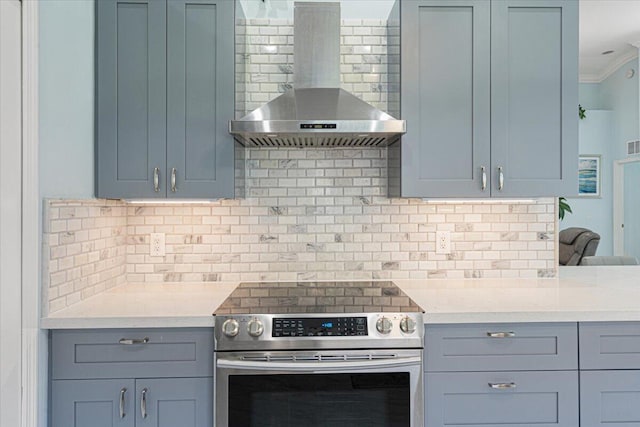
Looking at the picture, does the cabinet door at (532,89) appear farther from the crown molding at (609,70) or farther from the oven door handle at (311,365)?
the crown molding at (609,70)

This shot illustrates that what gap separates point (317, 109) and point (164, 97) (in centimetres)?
69

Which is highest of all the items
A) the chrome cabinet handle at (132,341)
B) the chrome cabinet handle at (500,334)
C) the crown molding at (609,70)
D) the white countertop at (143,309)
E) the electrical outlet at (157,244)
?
the crown molding at (609,70)

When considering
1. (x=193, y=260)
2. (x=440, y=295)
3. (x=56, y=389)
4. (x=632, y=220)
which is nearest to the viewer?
(x=56, y=389)

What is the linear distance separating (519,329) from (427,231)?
0.77m

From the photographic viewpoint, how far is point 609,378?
1737 millimetres

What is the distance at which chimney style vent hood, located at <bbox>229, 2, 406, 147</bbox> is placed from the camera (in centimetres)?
190

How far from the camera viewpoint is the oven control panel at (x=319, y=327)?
1.69 meters

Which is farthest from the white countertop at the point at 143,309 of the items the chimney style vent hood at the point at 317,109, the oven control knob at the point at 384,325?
the chimney style vent hood at the point at 317,109

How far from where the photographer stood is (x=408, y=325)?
1695 millimetres

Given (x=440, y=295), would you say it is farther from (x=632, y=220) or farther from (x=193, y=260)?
(x=632, y=220)

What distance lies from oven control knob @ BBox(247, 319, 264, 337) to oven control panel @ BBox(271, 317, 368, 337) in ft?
0.15

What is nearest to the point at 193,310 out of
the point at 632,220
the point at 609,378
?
the point at 609,378

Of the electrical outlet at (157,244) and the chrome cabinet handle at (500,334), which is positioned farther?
the electrical outlet at (157,244)

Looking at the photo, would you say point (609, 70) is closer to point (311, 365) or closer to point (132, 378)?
point (311, 365)
